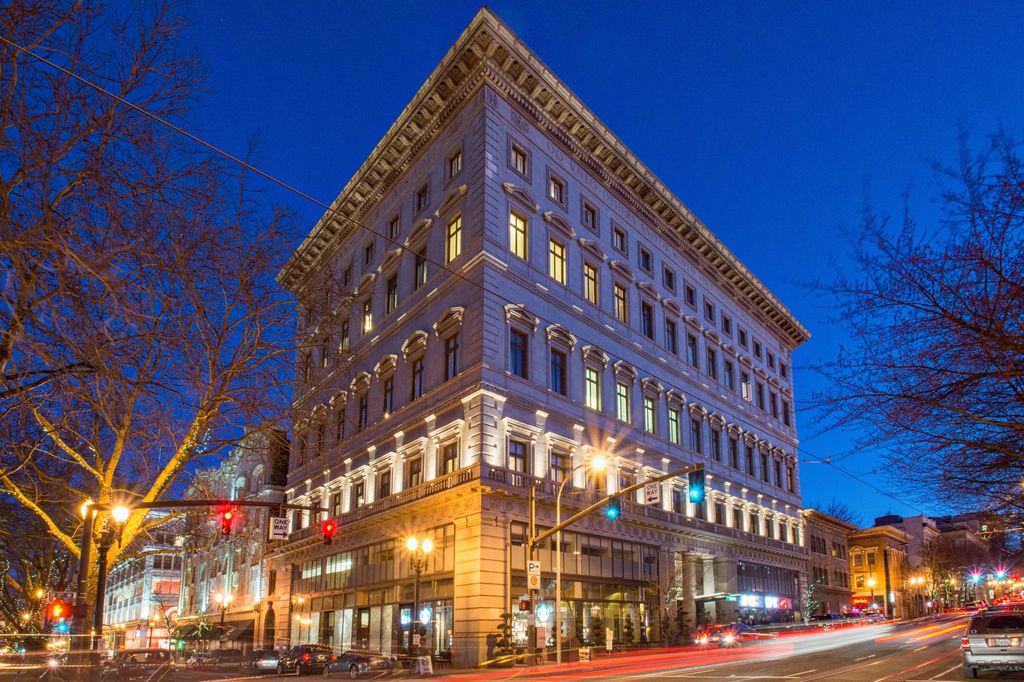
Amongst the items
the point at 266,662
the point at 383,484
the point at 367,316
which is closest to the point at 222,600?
the point at 383,484

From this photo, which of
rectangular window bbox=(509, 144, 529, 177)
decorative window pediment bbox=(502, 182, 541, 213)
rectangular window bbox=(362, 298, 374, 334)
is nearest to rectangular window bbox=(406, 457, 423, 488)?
rectangular window bbox=(362, 298, 374, 334)

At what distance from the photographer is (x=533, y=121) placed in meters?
44.4

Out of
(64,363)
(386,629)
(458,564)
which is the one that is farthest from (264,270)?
(386,629)

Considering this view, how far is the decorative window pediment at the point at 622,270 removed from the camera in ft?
159

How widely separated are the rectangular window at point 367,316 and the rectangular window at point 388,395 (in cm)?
514

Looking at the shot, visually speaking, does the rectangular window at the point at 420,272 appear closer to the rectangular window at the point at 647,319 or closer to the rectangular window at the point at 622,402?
the rectangular window at the point at 622,402

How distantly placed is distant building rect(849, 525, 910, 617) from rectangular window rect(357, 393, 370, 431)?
7992cm

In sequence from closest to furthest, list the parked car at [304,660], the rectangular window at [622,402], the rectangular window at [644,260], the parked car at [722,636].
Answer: the parked car at [304,660]
the parked car at [722,636]
the rectangular window at [622,402]
the rectangular window at [644,260]

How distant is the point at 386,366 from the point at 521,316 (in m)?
10.9

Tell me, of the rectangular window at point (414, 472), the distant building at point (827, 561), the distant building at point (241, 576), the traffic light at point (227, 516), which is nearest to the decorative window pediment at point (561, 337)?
the rectangular window at point (414, 472)

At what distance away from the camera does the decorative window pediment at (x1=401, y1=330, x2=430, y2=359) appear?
42.5m

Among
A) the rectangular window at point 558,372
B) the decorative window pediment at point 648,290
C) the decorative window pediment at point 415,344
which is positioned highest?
the decorative window pediment at point 648,290

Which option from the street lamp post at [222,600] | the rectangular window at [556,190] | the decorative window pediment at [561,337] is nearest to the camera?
the decorative window pediment at [561,337]

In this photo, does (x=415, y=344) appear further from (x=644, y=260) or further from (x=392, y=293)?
(x=644, y=260)
